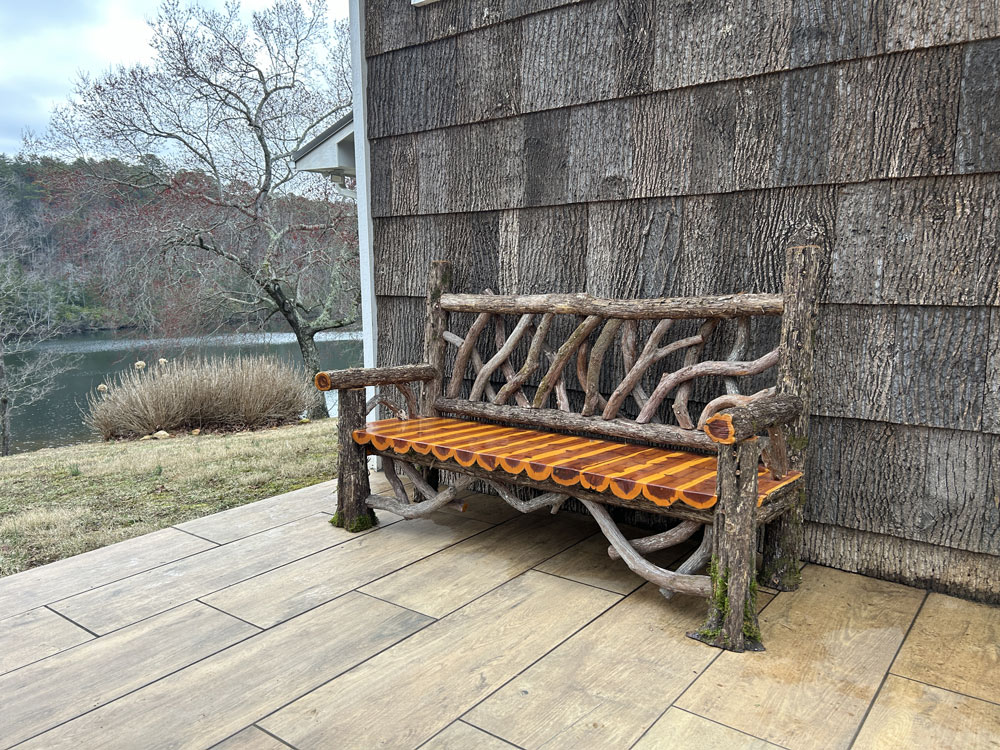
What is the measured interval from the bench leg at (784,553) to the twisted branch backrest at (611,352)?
0.36 m

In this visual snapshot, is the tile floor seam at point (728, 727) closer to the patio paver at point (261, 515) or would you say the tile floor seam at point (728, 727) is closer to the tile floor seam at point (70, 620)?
the tile floor seam at point (70, 620)

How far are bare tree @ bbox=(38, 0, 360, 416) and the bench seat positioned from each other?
20.9 ft

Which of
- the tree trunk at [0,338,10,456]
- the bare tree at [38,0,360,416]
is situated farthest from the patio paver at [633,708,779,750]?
the tree trunk at [0,338,10,456]

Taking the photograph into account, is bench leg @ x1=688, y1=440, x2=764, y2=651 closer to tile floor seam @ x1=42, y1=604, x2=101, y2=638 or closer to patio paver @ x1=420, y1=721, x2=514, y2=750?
patio paver @ x1=420, y1=721, x2=514, y2=750

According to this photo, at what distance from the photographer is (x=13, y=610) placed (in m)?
1.86

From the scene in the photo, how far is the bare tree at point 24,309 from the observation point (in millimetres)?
9914

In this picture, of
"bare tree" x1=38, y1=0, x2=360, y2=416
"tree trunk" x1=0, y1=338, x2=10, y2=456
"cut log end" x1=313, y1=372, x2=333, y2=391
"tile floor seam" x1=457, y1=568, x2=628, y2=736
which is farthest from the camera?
"bare tree" x1=38, y1=0, x2=360, y2=416

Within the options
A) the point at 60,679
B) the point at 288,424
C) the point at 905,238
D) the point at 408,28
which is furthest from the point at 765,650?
the point at 288,424

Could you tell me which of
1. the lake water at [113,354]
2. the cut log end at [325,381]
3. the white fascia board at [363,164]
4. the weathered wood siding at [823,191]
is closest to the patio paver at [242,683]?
the cut log end at [325,381]

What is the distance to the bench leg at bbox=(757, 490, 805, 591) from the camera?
1.88 metres

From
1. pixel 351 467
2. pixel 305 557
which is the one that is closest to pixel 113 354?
pixel 351 467

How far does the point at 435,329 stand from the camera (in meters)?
2.73

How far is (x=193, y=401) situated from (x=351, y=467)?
411 centimetres

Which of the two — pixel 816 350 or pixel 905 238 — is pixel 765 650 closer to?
pixel 816 350
